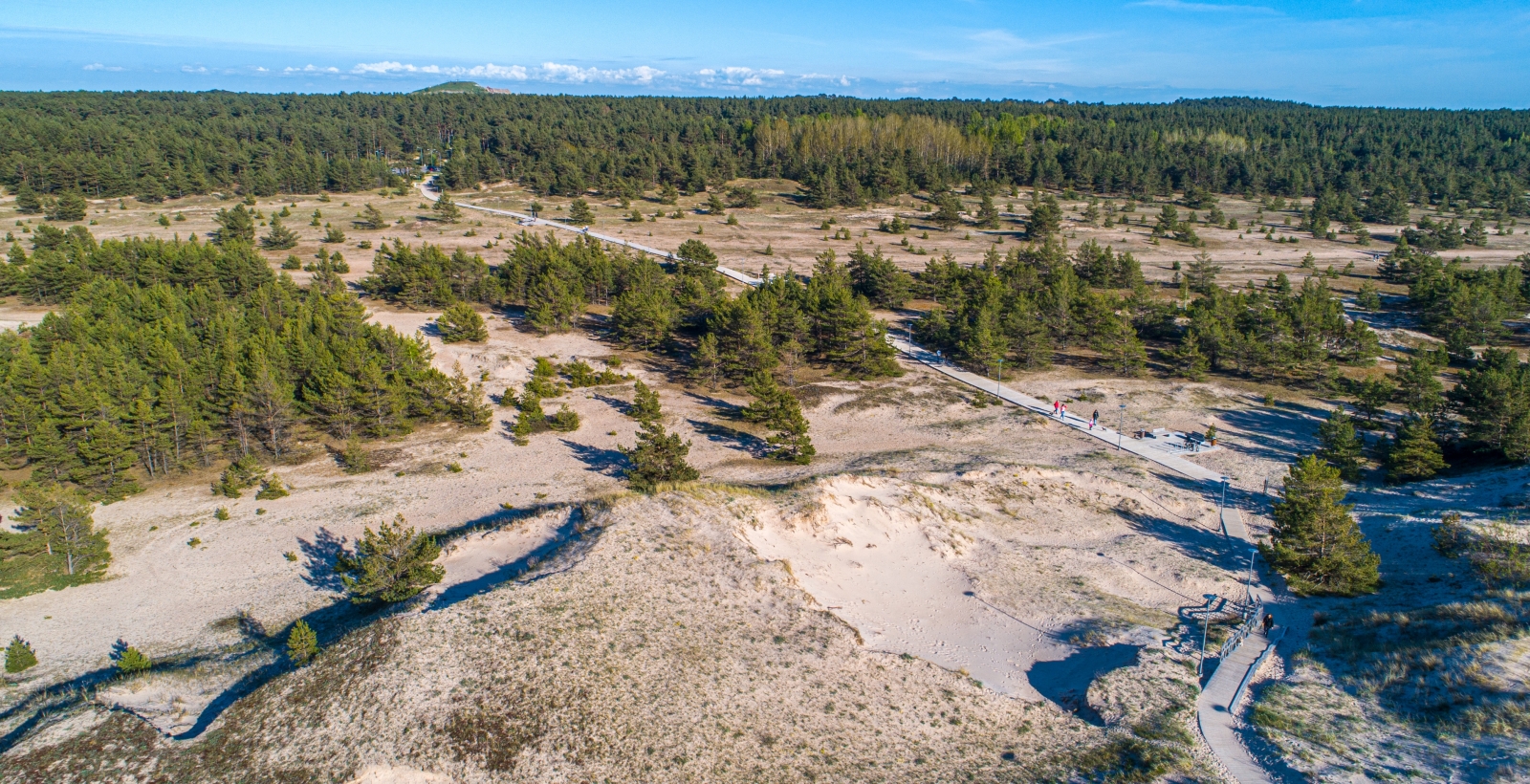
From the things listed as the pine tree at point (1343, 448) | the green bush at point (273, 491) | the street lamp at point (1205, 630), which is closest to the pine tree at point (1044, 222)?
Answer: the pine tree at point (1343, 448)

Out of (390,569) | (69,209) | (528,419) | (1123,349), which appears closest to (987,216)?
(1123,349)

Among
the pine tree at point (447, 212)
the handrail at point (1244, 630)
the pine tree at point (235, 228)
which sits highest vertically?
the pine tree at point (447, 212)

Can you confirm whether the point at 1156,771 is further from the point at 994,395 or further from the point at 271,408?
the point at 271,408

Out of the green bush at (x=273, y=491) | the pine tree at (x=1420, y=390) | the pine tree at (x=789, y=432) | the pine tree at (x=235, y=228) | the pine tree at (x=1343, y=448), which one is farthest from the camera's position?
the pine tree at (x=235, y=228)

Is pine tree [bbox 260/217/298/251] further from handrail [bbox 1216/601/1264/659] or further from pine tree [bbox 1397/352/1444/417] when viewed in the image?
pine tree [bbox 1397/352/1444/417]

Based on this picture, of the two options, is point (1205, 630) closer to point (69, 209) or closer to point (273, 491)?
point (273, 491)

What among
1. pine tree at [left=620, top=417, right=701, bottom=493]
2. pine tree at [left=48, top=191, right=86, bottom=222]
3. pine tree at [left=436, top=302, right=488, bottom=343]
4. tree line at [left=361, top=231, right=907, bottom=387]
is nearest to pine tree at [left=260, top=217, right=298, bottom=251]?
tree line at [left=361, top=231, right=907, bottom=387]

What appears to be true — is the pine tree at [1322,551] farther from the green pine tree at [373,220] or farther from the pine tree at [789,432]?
the green pine tree at [373,220]
